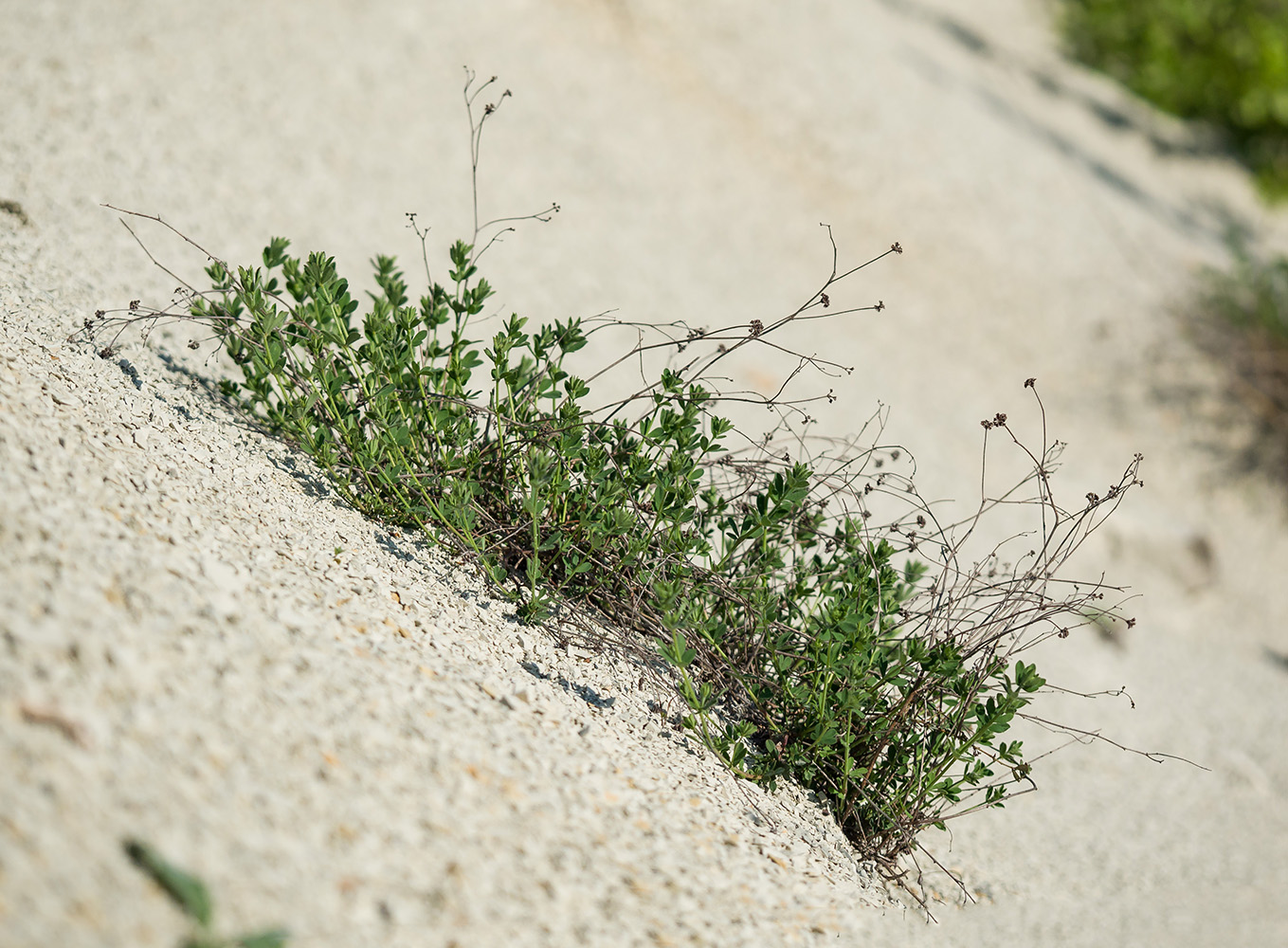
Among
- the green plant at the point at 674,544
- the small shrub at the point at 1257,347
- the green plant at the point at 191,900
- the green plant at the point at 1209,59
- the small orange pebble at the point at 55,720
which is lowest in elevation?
the green plant at the point at 191,900

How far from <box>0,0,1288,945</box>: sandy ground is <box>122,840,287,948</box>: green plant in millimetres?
39

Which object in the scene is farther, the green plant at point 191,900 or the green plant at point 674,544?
the green plant at point 674,544

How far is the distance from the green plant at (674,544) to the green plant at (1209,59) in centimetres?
1041

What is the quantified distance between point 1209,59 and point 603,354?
951cm

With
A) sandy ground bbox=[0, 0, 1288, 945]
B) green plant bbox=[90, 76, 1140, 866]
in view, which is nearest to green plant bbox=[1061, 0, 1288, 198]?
sandy ground bbox=[0, 0, 1288, 945]

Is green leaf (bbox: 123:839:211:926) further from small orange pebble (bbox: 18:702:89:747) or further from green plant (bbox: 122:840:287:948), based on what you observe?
small orange pebble (bbox: 18:702:89:747)

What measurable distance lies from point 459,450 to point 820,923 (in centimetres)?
148

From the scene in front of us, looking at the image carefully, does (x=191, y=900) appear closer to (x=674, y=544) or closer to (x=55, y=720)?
(x=55, y=720)

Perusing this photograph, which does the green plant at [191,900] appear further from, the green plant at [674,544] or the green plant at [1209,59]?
the green plant at [1209,59]

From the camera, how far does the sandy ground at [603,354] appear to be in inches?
63.7

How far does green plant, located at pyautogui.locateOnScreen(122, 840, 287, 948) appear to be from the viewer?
53.2 inches

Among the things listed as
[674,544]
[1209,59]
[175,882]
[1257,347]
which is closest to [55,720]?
[175,882]

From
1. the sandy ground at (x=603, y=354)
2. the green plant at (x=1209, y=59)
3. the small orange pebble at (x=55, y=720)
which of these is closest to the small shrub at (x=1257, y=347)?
the sandy ground at (x=603, y=354)

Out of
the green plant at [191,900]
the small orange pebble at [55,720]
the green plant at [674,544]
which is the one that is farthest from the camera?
the green plant at [674,544]
